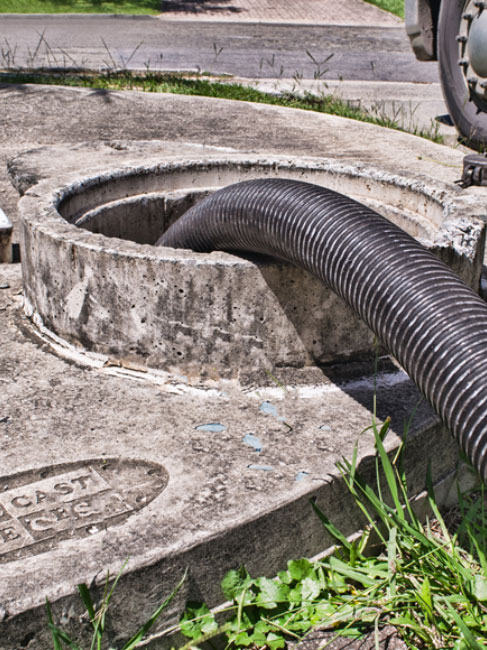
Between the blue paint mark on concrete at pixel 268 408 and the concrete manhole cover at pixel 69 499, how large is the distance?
1.47 feet

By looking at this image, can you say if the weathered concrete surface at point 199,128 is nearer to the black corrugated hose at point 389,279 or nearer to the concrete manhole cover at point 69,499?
the black corrugated hose at point 389,279

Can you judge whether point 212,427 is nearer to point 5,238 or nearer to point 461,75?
point 5,238

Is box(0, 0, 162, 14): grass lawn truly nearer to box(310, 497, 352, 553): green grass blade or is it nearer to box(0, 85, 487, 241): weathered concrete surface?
box(0, 85, 487, 241): weathered concrete surface

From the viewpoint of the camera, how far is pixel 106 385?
104 inches

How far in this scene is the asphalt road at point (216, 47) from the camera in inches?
369

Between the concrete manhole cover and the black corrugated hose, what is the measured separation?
2.52 feet

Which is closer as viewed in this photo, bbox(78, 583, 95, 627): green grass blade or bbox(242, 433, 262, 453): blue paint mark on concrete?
bbox(78, 583, 95, 627): green grass blade

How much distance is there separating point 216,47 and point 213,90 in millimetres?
4429

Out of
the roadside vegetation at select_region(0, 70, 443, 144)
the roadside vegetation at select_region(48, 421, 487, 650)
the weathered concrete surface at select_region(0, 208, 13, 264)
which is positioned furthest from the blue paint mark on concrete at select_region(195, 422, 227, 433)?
the roadside vegetation at select_region(0, 70, 443, 144)

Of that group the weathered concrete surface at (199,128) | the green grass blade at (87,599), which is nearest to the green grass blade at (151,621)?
the green grass blade at (87,599)

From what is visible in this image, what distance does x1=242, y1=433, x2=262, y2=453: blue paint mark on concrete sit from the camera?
2.35 m

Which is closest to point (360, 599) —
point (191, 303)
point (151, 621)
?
point (151, 621)

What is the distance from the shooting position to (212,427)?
2.44 metres

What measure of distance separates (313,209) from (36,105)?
4.11 meters
